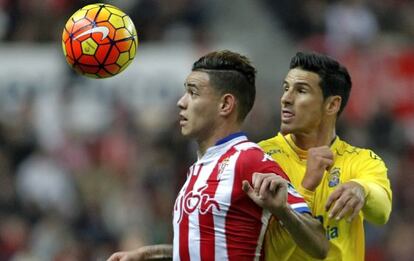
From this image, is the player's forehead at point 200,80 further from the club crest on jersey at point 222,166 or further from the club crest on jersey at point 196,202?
the club crest on jersey at point 196,202

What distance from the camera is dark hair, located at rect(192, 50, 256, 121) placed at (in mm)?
7098

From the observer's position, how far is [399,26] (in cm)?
1773

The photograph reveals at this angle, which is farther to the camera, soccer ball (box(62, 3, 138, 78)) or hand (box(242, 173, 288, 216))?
soccer ball (box(62, 3, 138, 78))

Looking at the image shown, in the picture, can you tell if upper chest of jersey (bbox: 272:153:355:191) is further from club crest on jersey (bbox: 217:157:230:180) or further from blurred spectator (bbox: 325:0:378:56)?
blurred spectator (bbox: 325:0:378:56)

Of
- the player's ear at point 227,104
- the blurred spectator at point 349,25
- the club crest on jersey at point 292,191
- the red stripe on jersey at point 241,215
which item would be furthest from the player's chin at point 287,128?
the blurred spectator at point 349,25

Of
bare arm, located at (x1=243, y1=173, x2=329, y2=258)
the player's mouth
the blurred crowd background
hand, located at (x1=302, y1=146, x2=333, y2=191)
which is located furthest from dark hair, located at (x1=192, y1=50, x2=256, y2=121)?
the blurred crowd background

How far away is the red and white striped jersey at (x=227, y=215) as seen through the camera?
680 centimetres

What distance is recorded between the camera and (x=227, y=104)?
7.07 m

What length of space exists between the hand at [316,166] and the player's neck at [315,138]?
0.39 m

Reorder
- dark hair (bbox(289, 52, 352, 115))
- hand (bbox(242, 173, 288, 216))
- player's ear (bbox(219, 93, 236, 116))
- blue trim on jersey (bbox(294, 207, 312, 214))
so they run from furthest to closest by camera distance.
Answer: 1. dark hair (bbox(289, 52, 352, 115))
2. player's ear (bbox(219, 93, 236, 116))
3. blue trim on jersey (bbox(294, 207, 312, 214))
4. hand (bbox(242, 173, 288, 216))

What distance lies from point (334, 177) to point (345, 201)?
0.78 meters

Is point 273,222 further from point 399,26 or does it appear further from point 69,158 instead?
point 399,26

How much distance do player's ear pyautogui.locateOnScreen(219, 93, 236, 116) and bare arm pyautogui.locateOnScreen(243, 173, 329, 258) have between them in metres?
0.62

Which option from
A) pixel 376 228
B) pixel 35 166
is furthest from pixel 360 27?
pixel 35 166
